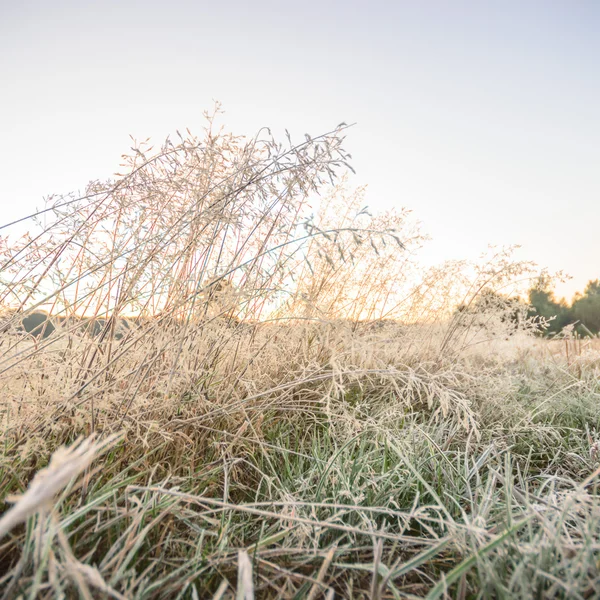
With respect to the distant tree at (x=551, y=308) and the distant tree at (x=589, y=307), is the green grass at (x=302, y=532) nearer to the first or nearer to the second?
the distant tree at (x=551, y=308)

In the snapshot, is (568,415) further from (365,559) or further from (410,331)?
(365,559)

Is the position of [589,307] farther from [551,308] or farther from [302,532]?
[302,532]

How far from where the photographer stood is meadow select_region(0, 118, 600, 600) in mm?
785

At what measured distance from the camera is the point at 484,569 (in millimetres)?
767

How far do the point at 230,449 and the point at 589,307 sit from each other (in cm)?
2436

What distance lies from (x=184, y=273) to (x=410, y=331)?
2071 mm

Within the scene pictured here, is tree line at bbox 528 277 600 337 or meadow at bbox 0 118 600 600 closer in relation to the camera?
meadow at bbox 0 118 600 600

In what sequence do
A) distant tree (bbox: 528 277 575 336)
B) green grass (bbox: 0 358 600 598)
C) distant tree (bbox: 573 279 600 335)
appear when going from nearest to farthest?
green grass (bbox: 0 358 600 598) < distant tree (bbox: 528 277 575 336) < distant tree (bbox: 573 279 600 335)

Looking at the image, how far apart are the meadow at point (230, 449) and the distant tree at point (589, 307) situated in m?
21.5

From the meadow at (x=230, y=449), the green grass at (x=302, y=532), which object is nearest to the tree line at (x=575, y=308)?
the meadow at (x=230, y=449)

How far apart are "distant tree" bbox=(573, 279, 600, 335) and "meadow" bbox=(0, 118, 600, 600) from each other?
2152 cm

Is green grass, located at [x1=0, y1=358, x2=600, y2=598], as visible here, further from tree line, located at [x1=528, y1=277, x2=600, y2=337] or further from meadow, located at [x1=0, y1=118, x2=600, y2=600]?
tree line, located at [x1=528, y1=277, x2=600, y2=337]

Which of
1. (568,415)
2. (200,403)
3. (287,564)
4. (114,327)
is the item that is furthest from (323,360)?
(568,415)

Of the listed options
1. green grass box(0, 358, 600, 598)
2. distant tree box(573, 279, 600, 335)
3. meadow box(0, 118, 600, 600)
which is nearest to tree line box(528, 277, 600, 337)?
distant tree box(573, 279, 600, 335)
